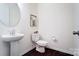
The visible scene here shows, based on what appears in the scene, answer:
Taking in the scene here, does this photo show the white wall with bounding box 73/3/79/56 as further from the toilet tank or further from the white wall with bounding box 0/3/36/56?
the white wall with bounding box 0/3/36/56

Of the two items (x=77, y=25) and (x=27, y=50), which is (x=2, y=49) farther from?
(x=77, y=25)

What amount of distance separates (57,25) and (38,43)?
1.87 feet

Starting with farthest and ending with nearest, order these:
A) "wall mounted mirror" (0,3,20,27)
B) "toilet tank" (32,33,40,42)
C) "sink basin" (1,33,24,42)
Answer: "toilet tank" (32,33,40,42) < "wall mounted mirror" (0,3,20,27) < "sink basin" (1,33,24,42)

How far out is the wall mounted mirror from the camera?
1.41 m

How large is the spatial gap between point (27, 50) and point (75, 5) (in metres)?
1.38

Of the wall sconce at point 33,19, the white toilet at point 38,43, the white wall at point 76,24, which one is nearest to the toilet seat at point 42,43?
the white toilet at point 38,43

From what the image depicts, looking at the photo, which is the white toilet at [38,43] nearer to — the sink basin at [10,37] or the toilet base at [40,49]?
the toilet base at [40,49]

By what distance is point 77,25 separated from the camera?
1.45 m

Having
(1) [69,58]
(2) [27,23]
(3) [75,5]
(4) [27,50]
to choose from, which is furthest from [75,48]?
(2) [27,23]

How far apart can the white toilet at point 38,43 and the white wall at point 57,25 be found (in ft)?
0.30

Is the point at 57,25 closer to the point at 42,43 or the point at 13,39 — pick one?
the point at 42,43

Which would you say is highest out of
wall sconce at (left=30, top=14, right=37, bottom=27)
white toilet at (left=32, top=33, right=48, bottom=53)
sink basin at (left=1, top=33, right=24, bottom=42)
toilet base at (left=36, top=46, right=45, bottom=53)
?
wall sconce at (left=30, top=14, right=37, bottom=27)

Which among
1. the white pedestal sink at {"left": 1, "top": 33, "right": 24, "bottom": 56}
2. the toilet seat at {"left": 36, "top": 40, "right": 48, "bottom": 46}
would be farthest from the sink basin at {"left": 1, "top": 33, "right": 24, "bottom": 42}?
the toilet seat at {"left": 36, "top": 40, "right": 48, "bottom": 46}

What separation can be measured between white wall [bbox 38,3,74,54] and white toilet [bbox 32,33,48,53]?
91 millimetres
